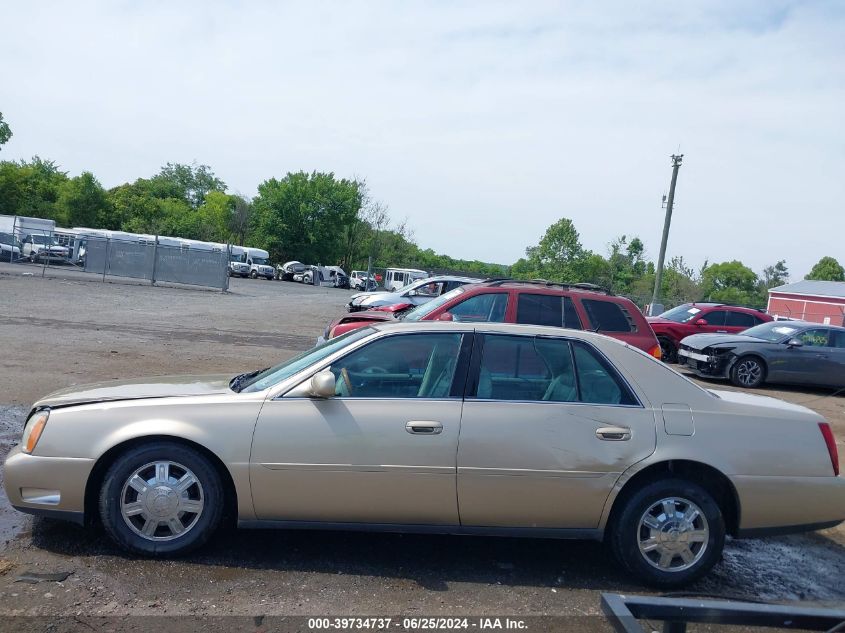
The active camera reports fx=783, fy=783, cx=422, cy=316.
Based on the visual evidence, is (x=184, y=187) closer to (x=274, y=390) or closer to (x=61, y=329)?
(x=61, y=329)

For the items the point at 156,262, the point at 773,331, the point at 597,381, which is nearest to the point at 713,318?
the point at 773,331

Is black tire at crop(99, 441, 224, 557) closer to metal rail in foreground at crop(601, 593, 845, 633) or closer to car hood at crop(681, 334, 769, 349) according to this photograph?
metal rail in foreground at crop(601, 593, 845, 633)

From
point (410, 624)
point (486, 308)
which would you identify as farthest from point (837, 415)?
point (410, 624)

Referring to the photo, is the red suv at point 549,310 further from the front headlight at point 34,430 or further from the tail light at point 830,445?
the front headlight at point 34,430

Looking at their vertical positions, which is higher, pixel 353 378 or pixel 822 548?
pixel 353 378

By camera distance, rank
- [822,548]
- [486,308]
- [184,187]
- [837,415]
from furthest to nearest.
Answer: [184,187]
[837,415]
[486,308]
[822,548]

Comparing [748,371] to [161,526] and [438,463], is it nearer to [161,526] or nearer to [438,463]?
[438,463]

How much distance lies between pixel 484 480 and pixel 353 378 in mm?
1030

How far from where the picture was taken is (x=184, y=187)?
118m

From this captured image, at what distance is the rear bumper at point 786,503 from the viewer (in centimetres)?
479

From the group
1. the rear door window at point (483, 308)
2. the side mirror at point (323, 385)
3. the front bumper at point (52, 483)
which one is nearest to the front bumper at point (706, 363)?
the rear door window at point (483, 308)

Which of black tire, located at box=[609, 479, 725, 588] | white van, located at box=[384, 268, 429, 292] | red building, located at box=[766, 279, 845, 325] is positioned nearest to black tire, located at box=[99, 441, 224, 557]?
black tire, located at box=[609, 479, 725, 588]

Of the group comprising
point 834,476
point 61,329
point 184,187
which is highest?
point 184,187

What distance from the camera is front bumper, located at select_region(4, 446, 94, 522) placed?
4602 mm
